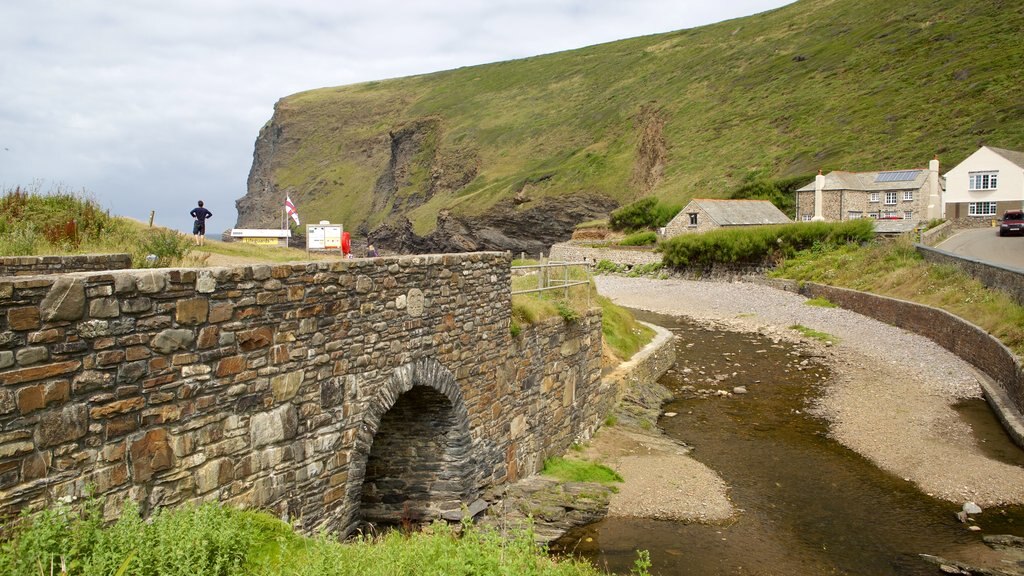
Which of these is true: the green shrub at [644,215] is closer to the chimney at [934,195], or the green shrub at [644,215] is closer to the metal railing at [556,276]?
the chimney at [934,195]

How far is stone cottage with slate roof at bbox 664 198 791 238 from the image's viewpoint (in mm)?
58719

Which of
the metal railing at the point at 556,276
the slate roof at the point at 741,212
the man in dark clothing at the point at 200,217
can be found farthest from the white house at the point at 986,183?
the man in dark clothing at the point at 200,217

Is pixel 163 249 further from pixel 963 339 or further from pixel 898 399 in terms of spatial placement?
pixel 963 339

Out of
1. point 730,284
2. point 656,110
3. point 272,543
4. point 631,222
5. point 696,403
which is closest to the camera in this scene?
point 272,543

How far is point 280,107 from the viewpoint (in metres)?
174

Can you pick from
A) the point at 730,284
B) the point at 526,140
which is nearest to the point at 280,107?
the point at 526,140

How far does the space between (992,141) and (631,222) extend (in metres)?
31.1

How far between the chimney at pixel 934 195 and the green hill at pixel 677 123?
3.28 meters

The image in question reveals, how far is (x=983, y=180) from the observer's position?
171 feet

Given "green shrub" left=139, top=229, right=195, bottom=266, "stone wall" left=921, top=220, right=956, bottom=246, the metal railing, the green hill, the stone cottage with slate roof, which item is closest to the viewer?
"green shrub" left=139, top=229, right=195, bottom=266

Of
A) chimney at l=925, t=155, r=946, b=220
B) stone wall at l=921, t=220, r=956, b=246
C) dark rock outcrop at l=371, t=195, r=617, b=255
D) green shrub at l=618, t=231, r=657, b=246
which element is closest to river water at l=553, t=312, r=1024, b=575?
stone wall at l=921, t=220, r=956, b=246

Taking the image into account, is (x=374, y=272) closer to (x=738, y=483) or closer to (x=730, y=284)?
(x=738, y=483)

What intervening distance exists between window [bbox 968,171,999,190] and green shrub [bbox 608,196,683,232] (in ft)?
80.8

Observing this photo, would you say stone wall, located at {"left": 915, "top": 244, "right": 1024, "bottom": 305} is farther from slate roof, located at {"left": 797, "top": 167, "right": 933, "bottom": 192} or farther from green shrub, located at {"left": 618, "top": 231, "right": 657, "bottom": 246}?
green shrub, located at {"left": 618, "top": 231, "right": 657, "bottom": 246}
